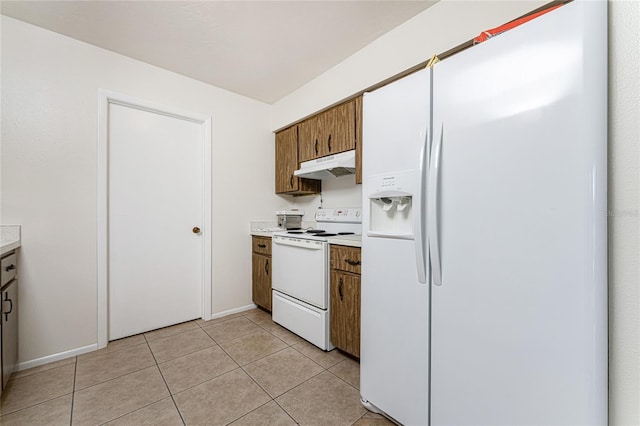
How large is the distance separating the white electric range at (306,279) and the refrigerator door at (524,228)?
1.04m

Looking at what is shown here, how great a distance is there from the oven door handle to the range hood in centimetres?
73

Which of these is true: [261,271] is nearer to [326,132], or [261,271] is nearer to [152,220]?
[152,220]

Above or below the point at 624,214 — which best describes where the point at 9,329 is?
below

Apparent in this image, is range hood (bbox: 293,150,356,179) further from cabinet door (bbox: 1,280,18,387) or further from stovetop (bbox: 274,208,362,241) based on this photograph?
cabinet door (bbox: 1,280,18,387)

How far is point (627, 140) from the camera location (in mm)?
794

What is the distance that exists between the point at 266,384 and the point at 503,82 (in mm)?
2011

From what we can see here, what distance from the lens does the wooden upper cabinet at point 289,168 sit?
9.73ft

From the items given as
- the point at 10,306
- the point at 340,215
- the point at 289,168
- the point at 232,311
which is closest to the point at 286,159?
the point at 289,168

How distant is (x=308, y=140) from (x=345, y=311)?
1750 millimetres

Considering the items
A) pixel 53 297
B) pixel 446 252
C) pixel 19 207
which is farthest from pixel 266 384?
pixel 19 207

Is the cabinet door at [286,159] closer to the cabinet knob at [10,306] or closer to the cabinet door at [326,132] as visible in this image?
the cabinet door at [326,132]

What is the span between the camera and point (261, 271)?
2.89 metres

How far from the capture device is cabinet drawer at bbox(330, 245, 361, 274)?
6.10 feet

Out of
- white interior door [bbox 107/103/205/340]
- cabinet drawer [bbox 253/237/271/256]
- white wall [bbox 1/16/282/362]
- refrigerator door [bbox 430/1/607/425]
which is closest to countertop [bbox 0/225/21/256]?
white wall [bbox 1/16/282/362]
